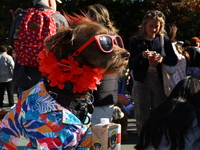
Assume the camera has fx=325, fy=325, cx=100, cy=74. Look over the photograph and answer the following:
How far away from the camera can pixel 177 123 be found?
2.06 meters

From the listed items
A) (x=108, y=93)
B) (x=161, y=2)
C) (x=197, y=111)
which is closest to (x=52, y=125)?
(x=197, y=111)

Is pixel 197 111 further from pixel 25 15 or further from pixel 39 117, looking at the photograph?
pixel 25 15

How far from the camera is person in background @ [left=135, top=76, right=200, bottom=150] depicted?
205 cm

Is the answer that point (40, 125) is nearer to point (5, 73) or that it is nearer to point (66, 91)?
point (66, 91)

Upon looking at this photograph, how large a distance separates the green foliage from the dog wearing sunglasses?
11365 mm

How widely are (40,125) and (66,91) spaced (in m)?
0.34

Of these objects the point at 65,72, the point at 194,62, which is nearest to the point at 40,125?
the point at 65,72

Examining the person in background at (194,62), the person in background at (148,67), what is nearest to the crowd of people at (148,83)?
the person in background at (148,67)

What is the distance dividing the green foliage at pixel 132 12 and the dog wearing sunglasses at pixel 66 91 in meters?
11.4

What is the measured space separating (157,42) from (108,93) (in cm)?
124

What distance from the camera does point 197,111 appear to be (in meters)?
2.06

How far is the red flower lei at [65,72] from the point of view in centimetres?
247

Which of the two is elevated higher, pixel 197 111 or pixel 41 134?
pixel 197 111

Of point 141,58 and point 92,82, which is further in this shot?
point 141,58
